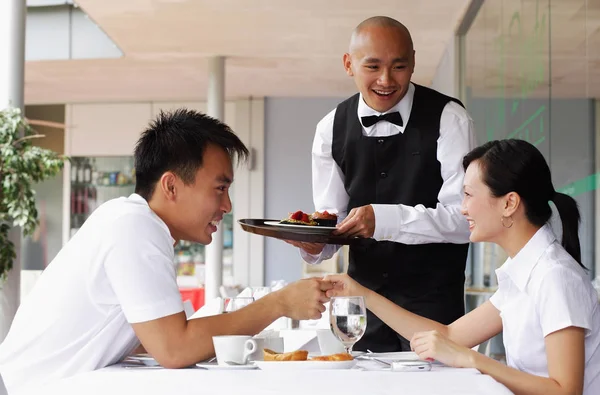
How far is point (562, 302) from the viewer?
1.77 meters

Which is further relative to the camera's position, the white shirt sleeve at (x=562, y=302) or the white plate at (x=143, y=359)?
the white plate at (x=143, y=359)

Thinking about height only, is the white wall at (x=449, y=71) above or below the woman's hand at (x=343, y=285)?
above

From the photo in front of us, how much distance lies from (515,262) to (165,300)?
30.3 inches

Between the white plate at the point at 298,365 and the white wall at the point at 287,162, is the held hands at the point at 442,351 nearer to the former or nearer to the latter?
the white plate at the point at 298,365

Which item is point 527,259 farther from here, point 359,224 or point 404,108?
point 404,108

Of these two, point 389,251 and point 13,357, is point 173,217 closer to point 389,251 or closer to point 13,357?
point 13,357

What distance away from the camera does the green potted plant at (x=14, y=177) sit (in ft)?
18.4

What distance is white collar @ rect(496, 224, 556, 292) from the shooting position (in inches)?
75.0

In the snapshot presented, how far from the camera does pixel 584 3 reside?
3.66 metres

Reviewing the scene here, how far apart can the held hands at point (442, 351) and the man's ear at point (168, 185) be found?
676mm

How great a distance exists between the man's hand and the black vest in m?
0.76

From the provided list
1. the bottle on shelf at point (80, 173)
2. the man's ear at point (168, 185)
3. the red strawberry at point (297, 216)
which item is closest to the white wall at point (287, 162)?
the bottle on shelf at point (80, 173)

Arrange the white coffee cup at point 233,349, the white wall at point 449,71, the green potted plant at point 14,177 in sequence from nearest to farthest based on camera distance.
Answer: the white coffee cup at point 233,349, the green potted plant at point 14,177, the white wall at point 449,71

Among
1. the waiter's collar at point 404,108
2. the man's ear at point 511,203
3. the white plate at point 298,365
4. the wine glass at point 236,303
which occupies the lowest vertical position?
the white plate at point 298,365
